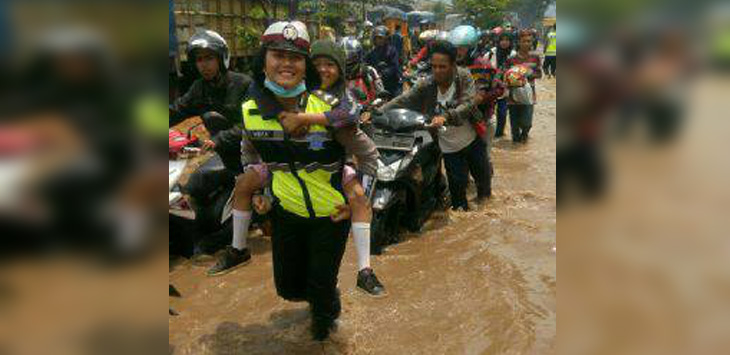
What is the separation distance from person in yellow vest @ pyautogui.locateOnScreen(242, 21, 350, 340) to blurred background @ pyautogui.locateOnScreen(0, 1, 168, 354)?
73.4 inches

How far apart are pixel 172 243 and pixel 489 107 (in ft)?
11.2

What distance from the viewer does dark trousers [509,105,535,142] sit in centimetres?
939

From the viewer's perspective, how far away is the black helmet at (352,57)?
6453 millimetres

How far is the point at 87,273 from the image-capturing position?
900mm

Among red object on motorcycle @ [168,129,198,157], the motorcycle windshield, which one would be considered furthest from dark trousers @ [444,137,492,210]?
red object on motorcycle @ [168,129,198,157]

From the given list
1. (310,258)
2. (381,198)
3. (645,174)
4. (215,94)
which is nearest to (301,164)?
(310,258)

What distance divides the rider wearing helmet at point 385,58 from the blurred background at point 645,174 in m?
9.04

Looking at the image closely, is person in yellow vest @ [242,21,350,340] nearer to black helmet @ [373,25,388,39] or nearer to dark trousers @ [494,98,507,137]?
dark trousers @ [494,98,507,137]

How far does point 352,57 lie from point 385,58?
11.3 feet

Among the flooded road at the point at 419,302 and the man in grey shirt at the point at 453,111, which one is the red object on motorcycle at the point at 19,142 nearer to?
the flooded road at the point at 419,302

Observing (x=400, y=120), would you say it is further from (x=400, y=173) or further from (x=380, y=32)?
(x=380, y=32)

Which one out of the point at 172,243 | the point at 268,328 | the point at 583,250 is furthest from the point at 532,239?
the point at 583,250

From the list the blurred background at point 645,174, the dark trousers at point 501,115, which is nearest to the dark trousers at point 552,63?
the blurred background at point 645,174

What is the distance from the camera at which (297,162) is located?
2912mm
